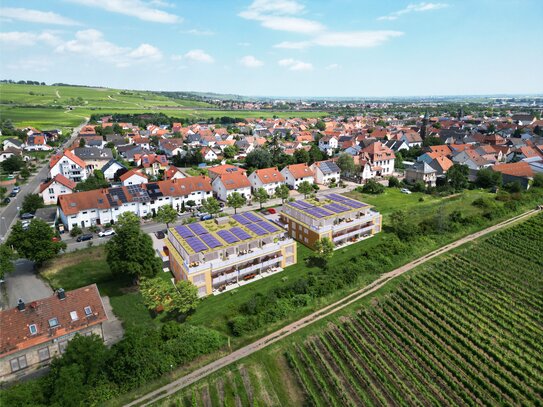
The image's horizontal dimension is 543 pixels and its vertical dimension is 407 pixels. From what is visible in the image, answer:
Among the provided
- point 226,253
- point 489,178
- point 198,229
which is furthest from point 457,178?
point 198,229

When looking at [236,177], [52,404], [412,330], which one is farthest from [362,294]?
[236,177]

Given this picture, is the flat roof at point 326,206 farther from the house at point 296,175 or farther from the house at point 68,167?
the house at point 68,167

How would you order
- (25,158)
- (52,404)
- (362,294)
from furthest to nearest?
(25,158) < (362,294) < (52,404)

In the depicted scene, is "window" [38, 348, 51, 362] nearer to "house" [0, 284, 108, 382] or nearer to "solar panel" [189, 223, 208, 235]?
"house" [0, 284, 108, 382]

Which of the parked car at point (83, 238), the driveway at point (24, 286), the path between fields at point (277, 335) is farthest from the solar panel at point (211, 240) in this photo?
the parked car at point (83, 238)

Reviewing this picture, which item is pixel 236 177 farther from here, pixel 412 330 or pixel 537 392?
pixel 537 392

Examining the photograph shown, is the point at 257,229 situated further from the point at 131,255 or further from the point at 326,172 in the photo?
the point at 326,172
